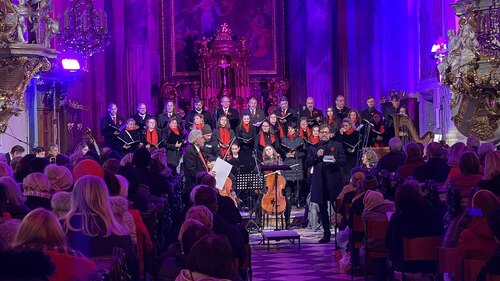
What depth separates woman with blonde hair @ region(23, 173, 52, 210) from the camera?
338 inches

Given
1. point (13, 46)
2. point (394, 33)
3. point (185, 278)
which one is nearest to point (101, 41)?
point (13, 46)

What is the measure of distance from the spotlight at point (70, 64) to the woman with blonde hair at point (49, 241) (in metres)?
15.3

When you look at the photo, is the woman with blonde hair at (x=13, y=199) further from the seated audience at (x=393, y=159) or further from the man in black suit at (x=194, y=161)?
the man in black suit at (x=194, y=161)

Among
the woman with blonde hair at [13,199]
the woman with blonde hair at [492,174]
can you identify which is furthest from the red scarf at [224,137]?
the woman with blonde hair at [13,199]

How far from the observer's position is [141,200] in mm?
9492

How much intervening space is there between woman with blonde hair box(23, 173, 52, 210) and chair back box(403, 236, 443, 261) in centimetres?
334

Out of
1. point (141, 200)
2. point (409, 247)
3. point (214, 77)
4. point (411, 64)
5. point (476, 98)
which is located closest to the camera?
point (409, 247)

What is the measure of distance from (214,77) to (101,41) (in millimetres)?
6499

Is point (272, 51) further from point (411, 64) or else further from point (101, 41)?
point (101, 41)

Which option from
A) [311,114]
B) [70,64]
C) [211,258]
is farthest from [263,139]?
[211,258]

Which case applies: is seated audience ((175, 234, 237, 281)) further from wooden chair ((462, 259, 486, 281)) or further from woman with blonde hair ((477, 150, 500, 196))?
woman with blonde hair ((477, 150, 500, 196))

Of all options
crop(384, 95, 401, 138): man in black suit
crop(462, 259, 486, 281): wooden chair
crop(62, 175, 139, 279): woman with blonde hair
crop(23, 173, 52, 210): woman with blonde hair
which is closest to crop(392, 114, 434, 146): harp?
crop(384, 95, 401, 138): man in black suit

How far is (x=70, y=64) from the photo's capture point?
2045 centimetres

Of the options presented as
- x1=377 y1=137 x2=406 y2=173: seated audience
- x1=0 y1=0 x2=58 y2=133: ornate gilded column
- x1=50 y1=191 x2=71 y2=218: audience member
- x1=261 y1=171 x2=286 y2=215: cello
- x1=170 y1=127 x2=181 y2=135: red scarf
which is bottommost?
x1=261 y1=171 x2=286 y2=215: cello
